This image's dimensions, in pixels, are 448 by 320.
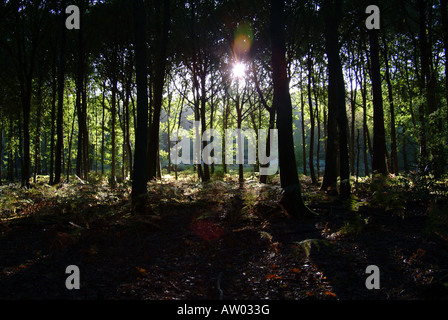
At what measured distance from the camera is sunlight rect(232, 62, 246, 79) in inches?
727

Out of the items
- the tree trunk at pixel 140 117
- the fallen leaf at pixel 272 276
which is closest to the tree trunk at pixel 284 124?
the fallen leaf at pixel 272 276

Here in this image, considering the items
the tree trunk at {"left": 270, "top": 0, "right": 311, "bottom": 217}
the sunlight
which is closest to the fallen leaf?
the tree trunk at {"left": 270, "top": 0, "right": 311, "bottom": 217}

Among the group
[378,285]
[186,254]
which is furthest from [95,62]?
[378,285]

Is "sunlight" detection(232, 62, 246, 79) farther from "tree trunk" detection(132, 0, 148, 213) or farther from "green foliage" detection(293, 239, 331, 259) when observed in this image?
"green foliage" detection(293, 239, 331, 259)

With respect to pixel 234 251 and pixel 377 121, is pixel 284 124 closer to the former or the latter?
pixel 234 251

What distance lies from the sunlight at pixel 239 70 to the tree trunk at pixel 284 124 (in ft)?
35.1

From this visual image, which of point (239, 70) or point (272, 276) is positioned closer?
point (272, 276)

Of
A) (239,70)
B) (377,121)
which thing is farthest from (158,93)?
(377,121)

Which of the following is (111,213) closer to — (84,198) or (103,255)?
(84,198)

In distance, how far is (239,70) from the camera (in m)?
19.0

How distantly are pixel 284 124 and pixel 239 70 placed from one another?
12.6 m

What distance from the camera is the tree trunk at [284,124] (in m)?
7.58

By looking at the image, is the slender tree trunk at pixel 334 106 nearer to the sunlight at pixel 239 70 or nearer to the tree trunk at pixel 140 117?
the tree trunk at pixel 140 117
